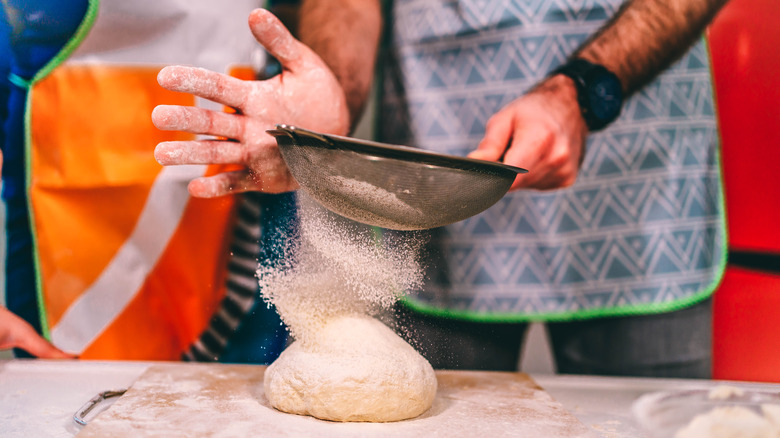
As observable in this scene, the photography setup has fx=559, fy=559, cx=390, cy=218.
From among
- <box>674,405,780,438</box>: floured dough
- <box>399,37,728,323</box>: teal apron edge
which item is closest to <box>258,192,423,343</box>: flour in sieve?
<box>399,37,728,323</box>: teal apron edge

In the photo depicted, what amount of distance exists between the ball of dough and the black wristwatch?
556mm

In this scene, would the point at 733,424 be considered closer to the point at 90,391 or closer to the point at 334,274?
the point at 334,274

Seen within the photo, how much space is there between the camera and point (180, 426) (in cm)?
75

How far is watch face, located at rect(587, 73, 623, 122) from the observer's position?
1033mm

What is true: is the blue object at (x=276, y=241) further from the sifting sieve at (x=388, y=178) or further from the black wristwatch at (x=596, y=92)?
the black wristwatch at (x=596, y=92)

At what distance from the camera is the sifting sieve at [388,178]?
0.74 m

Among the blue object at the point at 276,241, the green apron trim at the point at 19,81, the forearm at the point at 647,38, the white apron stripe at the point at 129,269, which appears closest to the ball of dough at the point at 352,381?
the blue object at the point at 276,241

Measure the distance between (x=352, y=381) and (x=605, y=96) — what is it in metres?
0.69

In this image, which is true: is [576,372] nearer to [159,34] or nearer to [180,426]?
[180,426]

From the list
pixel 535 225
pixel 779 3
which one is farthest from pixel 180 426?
pixel 779 3

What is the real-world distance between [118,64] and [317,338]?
0.83m

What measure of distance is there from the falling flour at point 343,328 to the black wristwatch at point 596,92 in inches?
16.3

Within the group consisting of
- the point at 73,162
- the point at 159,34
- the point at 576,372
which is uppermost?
the point at 159,34

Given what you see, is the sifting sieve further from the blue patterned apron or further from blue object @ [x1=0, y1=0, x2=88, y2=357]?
blue object @ [x1=0, y1=0, x2=88, y2=357]
